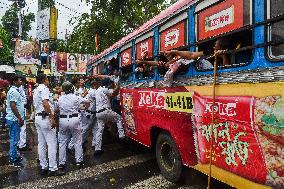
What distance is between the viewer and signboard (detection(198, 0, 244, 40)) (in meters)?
3.57

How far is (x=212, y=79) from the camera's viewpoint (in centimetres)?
397

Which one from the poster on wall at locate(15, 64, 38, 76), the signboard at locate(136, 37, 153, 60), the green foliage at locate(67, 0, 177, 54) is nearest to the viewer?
the signboard at locate(136, 37, 153, 60)

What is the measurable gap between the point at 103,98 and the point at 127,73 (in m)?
1.08

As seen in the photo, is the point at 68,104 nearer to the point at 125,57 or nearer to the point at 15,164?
the point at 125,57

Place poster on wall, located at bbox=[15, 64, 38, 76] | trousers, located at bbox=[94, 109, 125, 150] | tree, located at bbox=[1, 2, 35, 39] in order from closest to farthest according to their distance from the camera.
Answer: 1. trousers, located at bbox=[94, 109, 125, 150]
2. poster on wall, located at bbox=[15, 64, 38, 76]
3. tree, located at bbox=[1, 2, 35, 39]

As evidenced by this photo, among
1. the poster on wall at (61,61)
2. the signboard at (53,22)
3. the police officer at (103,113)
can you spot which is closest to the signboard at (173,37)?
the police officer at (103,113)

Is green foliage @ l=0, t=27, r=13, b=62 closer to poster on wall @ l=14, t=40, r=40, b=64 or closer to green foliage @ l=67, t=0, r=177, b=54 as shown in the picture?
poster on wall @ l=14, t=40, r=40, b=64

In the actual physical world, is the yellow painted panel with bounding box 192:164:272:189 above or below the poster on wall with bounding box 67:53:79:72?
below

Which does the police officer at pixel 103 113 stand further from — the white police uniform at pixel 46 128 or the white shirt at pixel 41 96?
the white shirt at pixel 41 96

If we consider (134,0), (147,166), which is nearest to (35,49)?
(134,0)

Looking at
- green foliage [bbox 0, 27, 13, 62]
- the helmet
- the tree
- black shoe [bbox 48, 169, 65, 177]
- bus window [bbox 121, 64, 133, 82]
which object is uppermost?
the tree

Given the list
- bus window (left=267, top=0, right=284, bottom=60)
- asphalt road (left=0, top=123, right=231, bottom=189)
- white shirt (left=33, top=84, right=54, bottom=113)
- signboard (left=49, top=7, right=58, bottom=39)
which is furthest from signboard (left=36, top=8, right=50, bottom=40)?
bus window (left=267, top=0, right=284, bottom=60)

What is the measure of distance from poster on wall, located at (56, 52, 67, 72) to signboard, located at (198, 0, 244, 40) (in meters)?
37.8

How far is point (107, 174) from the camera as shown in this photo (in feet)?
20.1
